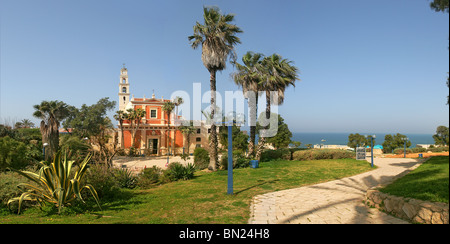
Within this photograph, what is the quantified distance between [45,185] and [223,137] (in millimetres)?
14573

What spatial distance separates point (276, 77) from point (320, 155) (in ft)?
27.4

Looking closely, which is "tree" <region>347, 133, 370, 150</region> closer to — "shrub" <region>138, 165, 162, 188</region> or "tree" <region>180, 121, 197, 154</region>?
"tree" <region>180, 121, 197, 154</region>

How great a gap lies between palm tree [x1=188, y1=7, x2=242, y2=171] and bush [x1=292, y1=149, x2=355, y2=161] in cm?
939

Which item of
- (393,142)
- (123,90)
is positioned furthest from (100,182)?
(393,142)

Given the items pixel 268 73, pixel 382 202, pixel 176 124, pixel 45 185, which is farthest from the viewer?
pixel 176 124

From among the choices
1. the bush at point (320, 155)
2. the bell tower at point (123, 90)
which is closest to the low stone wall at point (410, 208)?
the bush at point (320, 155)

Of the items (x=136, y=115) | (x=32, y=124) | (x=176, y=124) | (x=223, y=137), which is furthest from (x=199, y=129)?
(x=32, y=124)

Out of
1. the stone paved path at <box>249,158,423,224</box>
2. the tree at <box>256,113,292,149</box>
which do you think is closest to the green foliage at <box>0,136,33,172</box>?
the stone paved path at <box>249,158,423,224</box>

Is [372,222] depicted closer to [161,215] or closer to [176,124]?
[161,215]

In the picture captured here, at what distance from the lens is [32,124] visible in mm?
51656

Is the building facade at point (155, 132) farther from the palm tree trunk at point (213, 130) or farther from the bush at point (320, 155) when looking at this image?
the bush at point (320, 155)

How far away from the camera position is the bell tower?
3662 cm

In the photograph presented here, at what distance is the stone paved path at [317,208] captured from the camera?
5.13 meters

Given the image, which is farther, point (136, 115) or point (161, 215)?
point (136, 115)
